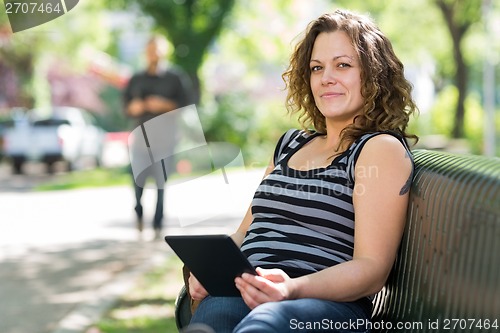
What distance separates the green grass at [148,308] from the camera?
512 cm

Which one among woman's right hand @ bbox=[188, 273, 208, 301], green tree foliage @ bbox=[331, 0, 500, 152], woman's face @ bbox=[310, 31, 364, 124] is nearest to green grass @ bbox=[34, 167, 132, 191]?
green tree foliage @ bbox=[331, 0, 500, 152]

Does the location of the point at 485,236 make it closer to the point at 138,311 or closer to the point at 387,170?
the point at 387,170

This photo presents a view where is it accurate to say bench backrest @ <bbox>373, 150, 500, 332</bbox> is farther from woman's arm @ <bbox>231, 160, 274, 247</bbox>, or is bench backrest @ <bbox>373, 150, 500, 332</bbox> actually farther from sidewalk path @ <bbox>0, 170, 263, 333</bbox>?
sidewalk path @ <bbox>0, 170, 263, 333</bbox>

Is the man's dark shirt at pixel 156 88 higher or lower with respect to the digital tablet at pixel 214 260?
higher

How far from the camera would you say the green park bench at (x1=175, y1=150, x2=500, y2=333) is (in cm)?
220

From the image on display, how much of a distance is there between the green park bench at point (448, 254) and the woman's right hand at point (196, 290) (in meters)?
0.62

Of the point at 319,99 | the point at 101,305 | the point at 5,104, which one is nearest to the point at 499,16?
the point at 5,104

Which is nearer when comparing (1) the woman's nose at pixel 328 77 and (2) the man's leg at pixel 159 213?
(1) the woman's nose at pixel 328 77

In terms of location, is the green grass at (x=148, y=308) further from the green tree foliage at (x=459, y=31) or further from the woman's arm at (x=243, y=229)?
the green tree foliage at (x=459, y=31)

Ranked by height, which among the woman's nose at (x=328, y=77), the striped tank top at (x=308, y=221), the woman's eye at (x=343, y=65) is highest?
the woman's eye at (x=343, y=65)

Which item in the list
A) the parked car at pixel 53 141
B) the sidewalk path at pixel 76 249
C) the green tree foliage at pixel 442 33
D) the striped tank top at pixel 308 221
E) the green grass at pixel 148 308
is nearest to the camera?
the striped tank top at pixel 308 221

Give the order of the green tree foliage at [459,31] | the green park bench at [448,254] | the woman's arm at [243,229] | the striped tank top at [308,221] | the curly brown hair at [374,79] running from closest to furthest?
the green park bench at [448,254] < the striped tank top at [308,221] < the curly brown hair at [374,79] < the woman's arm at [243,229] < the green tree foliage at [459,31]

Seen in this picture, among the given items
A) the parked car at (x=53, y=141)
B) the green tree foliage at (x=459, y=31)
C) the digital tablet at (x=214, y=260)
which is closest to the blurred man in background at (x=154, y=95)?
the digital tablet at (x=214, y=260)

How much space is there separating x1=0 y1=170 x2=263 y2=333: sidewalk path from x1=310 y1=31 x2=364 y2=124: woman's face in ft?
8.74
